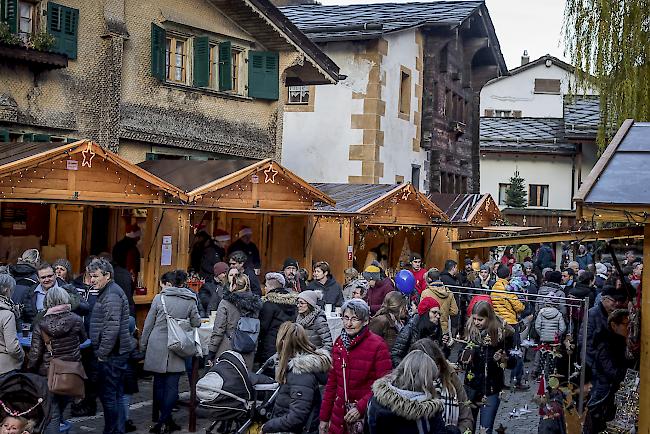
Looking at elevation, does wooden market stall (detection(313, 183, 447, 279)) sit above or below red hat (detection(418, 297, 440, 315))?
above

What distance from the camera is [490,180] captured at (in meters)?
43.2

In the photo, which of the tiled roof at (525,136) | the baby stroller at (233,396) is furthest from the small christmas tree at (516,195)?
the baby stroller at (233,396)

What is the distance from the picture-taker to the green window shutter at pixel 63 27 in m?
16.5

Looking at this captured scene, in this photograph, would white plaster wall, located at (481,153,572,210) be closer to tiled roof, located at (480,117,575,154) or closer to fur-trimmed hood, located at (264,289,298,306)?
tiled roof, located at (480,117,575,154)

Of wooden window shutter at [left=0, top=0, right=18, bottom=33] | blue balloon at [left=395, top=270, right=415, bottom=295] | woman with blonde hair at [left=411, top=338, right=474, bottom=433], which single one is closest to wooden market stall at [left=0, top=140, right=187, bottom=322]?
wooden window shutter at [left=0, top=0, right=18, bottom=33]

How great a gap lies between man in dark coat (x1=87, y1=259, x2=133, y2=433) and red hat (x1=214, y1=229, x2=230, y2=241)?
9.23 metres

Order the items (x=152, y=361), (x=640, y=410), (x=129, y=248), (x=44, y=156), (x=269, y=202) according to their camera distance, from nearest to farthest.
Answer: (x=640, y=410), (x=152, y=361), (x=44, y=156), (x=129, y=248), (x=269, y=202)

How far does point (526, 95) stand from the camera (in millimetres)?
53250

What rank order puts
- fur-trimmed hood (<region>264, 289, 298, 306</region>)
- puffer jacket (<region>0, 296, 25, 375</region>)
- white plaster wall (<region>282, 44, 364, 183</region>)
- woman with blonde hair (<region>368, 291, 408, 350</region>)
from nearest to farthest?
1. puffer jacket (<region>0, 296, 25, 375</region>)
2. woman with blonde hair (<region>368, 291, 408, 350</region>)
3. fur-trimmed hood (<region>264, 289, 298, 306</region>)
4. white plaster wall (<region>282, 44, 364, 183</region>)

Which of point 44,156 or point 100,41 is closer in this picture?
point 44,156

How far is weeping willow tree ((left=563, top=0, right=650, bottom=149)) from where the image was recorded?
1762cm

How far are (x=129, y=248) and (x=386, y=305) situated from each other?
15.9 feet

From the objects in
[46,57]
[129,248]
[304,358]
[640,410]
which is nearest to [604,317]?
[640,410]

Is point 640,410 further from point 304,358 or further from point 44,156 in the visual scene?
point 44,156
